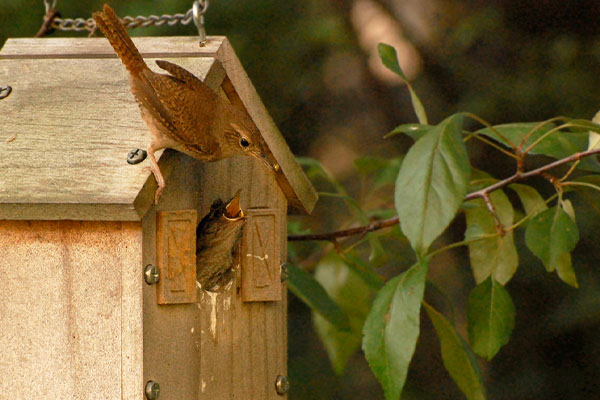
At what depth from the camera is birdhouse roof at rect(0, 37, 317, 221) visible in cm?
170

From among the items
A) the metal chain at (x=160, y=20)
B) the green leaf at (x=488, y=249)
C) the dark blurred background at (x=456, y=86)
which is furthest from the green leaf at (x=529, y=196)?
the dark blurred background at (x=456, y=86)

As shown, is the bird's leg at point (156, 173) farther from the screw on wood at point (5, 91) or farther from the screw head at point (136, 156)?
the screw on wood at point (5, 91)

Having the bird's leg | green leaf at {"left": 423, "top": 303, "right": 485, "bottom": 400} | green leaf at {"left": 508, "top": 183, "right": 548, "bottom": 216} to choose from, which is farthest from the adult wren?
green leaf at {"left": 508, "top": 183, "right": 548, "bottom": 216}

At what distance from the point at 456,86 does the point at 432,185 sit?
2348mm

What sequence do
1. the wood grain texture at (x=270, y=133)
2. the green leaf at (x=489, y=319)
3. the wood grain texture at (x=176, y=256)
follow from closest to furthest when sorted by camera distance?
1. the wood grain texture at (x=176, y=256)
2. the wood grain texture at (x=270, y=133)
3. the green leaf at (x=489, y=319)

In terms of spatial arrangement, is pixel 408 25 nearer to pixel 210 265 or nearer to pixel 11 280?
pixel 210 265

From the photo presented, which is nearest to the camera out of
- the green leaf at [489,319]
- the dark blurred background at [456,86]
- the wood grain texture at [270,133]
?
the wood grain texture at [270,133]

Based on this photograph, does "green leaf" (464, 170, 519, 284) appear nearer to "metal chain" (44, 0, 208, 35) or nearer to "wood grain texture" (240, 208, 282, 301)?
"wood grain texture" (240, 208, 282, 301)

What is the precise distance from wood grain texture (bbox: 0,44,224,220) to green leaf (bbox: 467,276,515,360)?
2.60ft

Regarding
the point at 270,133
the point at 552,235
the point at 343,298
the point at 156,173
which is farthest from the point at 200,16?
the point at 343,298

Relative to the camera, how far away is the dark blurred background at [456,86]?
4.04m

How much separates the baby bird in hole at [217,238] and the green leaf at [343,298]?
2.70 ft

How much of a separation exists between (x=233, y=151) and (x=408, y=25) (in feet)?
8.60

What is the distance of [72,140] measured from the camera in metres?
1.83
